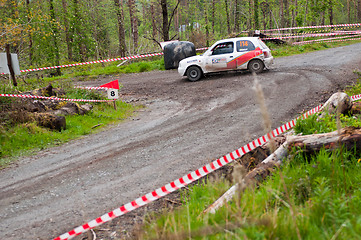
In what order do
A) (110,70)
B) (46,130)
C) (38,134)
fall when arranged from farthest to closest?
1. (110,70)
2. (46,130)
3. (38,134)

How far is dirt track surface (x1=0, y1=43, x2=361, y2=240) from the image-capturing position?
5.48 metres

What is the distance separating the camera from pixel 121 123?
11164 millimetres

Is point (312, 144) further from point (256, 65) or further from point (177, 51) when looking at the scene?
point (177, 51)

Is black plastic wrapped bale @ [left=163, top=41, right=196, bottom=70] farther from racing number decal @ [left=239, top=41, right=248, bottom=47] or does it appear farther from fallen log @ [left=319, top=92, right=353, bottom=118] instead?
fallen log @ [left=319, top=92, right=353, bottom=118]

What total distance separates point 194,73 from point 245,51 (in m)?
2.55

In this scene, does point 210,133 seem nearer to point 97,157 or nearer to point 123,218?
point 97,157

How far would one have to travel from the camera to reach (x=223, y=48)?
15992 mm

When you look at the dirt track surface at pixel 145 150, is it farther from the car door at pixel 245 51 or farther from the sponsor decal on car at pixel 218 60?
the sponsor decal on car at pixel 218 60

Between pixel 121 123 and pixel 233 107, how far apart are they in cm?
363

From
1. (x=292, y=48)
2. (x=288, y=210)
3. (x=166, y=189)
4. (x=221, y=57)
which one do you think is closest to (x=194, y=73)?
(x=221, y=57)

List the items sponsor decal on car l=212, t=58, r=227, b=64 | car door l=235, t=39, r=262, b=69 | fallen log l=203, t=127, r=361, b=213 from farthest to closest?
sponsor decal on car l=212, t=58, r=227, b=64 → car door l=235, t=39, r=262, b=69 → fallen log l=203, t=127, r=361, b=213

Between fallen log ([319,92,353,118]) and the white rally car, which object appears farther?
the white rally car

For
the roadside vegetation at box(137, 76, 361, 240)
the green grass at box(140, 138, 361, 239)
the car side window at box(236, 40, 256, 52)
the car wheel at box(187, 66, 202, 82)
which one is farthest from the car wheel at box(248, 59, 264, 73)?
the green grass at box(140, 138, 361, 239)

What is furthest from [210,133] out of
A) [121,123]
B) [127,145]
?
[121,123]
